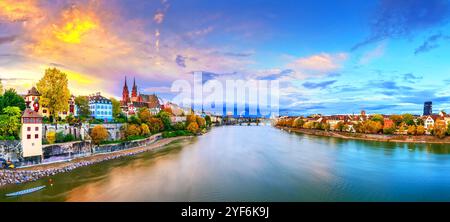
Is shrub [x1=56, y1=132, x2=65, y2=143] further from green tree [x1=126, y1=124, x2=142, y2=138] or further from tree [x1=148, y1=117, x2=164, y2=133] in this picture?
tree [x1=148, y1=117, x2=164, y2=133]

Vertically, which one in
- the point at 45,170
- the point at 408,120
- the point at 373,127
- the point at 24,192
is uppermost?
the point at 408,120

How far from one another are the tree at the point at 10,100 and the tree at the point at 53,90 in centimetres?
62

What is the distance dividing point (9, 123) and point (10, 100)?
183 cm

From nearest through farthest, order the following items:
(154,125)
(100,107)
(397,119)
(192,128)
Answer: (100,107)
(154,125)
(192,128)
(397,119)

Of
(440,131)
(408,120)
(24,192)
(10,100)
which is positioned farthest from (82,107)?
(408,120)

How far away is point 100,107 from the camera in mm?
13922

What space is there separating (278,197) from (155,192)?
280 centimetres

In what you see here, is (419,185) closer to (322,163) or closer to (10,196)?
(322,163)

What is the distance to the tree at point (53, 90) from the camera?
9500mm

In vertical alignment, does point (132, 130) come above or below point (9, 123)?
below

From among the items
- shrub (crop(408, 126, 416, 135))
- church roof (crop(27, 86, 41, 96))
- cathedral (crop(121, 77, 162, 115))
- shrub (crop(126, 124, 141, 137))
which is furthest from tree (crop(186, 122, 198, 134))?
shrub (crop(408, 126, 416, 135))

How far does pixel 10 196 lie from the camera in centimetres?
540

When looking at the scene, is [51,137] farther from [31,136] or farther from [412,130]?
[412,130]
